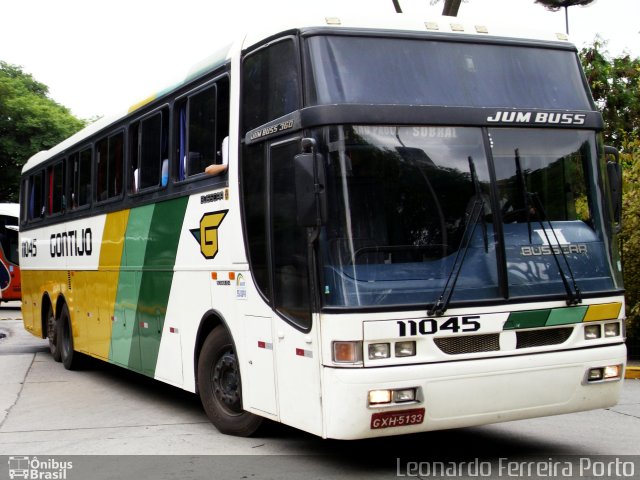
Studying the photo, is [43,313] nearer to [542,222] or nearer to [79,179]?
[79,179]

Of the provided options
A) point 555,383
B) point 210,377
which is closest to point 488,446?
point 555,383

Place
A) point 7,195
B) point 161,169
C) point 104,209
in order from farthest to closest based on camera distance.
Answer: point 7,195 → point 104,209 → point 161,169

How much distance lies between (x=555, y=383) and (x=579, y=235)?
1.15 metres

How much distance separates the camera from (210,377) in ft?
28.3

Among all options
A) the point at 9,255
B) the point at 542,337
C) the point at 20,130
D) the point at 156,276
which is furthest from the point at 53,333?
the point at 20,130

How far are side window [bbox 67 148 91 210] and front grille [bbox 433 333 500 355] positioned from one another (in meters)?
7.51

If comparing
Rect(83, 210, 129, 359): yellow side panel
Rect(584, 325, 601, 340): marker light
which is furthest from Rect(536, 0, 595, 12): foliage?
Rect(584, 325, 601, 340): marker light

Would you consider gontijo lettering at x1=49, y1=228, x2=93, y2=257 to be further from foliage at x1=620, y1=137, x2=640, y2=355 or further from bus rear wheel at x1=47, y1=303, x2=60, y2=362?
foliage at x1=620, y1=137, x2=640, y2=355

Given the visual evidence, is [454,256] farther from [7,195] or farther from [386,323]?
[7,195]

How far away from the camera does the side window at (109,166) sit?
11477mm

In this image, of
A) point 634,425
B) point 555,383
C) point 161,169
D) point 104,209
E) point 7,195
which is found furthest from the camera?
point 7,195

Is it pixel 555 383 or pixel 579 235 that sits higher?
pixel 579 235

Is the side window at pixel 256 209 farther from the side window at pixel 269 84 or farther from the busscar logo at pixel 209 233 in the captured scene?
the busscar logo at pixel 209 233

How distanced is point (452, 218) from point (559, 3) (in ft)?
85.4
